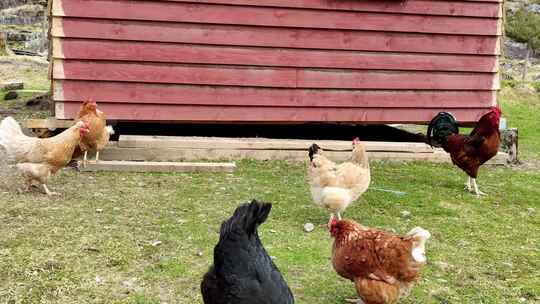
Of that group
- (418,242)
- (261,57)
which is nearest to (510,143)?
(261,57)

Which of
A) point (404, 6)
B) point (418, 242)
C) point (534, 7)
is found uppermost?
point (534, 7)

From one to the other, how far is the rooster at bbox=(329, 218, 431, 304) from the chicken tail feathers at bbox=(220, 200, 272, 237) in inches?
43.2

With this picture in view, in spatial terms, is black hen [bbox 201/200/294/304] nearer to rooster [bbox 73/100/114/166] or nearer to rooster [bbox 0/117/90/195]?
rooster [bbox 0/117/90/195]

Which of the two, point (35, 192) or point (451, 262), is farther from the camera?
point (35, 192)

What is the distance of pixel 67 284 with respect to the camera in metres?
3.90

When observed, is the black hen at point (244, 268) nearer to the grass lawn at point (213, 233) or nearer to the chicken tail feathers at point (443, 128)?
the grass lawn at point (213, 233)

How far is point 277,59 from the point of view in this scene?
8.20m

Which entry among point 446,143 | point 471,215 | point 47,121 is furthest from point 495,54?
point 47,121

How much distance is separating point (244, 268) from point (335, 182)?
2429mm

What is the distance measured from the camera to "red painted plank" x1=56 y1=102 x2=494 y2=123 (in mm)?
7781

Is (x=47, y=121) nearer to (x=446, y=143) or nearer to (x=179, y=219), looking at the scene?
(x=179, y=219)

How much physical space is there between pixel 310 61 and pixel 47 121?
3949 millimetres

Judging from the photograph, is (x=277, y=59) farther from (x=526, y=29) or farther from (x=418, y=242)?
(x=526, y=29)

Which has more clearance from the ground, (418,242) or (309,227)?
(418,242)
